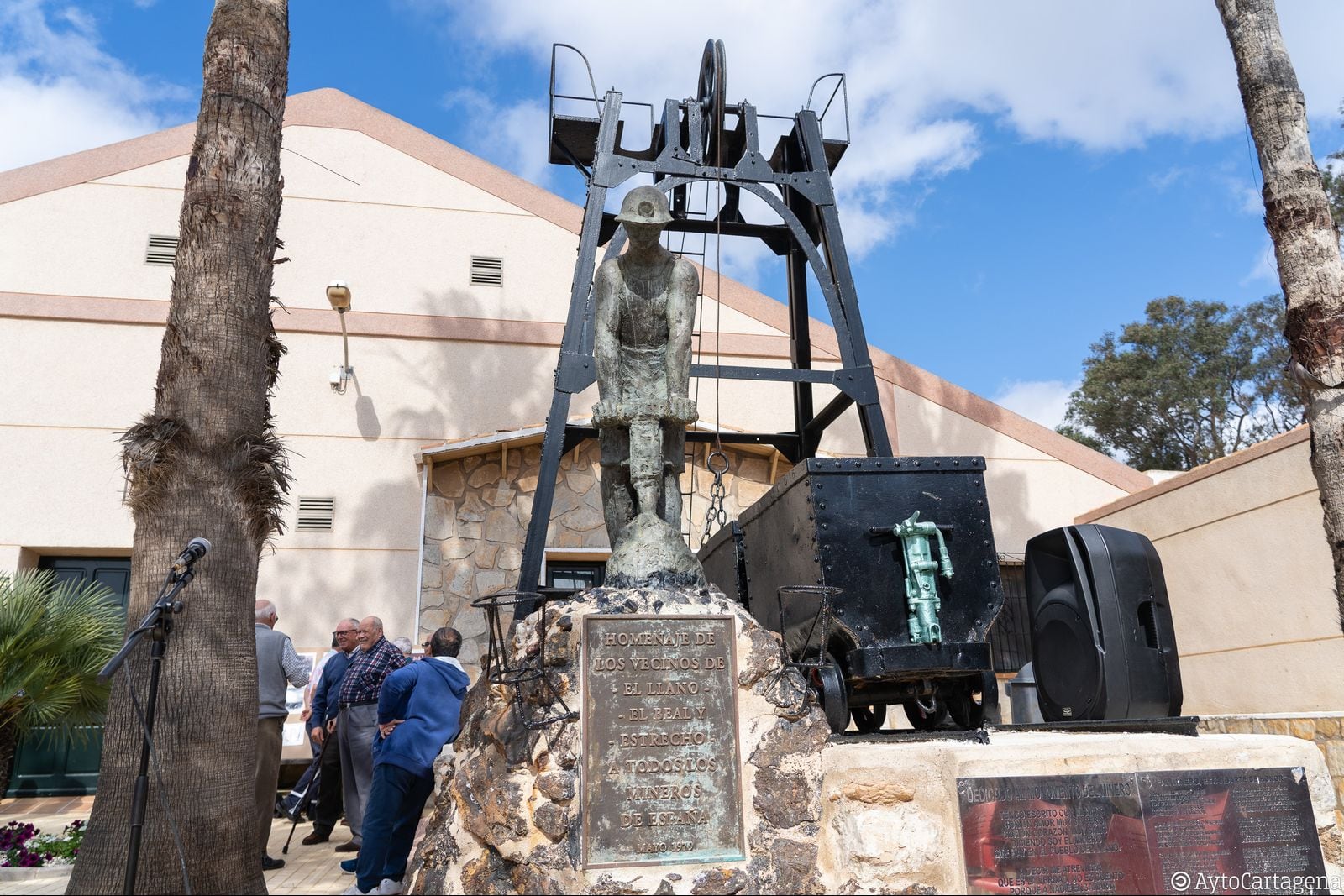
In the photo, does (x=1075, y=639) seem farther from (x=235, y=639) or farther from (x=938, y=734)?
(x=235, y=639)

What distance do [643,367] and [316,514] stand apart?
730cm

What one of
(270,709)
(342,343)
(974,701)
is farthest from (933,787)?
(342,343)

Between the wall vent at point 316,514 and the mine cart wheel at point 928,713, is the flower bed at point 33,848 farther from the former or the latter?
the mine cart wheel at point 928,713

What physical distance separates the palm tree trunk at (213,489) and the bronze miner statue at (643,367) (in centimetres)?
207

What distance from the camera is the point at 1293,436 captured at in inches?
378

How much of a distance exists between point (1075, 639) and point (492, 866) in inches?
147

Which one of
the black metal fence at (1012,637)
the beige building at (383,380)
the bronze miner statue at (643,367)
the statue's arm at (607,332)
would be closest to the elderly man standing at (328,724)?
the beige building at (383,380)

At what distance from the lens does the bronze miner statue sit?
517 cm

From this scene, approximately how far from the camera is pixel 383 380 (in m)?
11.8

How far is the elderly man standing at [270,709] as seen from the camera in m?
6.71

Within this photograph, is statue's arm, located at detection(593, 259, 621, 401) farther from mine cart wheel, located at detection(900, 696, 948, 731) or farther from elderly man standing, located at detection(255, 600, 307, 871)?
elderly man standing, located at detection(255, 600, 307, 871)

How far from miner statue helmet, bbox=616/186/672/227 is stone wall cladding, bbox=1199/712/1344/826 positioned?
5303 millimetres

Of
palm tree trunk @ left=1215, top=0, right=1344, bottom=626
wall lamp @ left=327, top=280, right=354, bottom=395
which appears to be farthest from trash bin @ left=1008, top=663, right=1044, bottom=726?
wall lamp @ left=327, top=280, right=354, bottom=395

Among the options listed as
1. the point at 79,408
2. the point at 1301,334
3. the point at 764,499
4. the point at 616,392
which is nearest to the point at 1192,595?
the point at 1301,334
